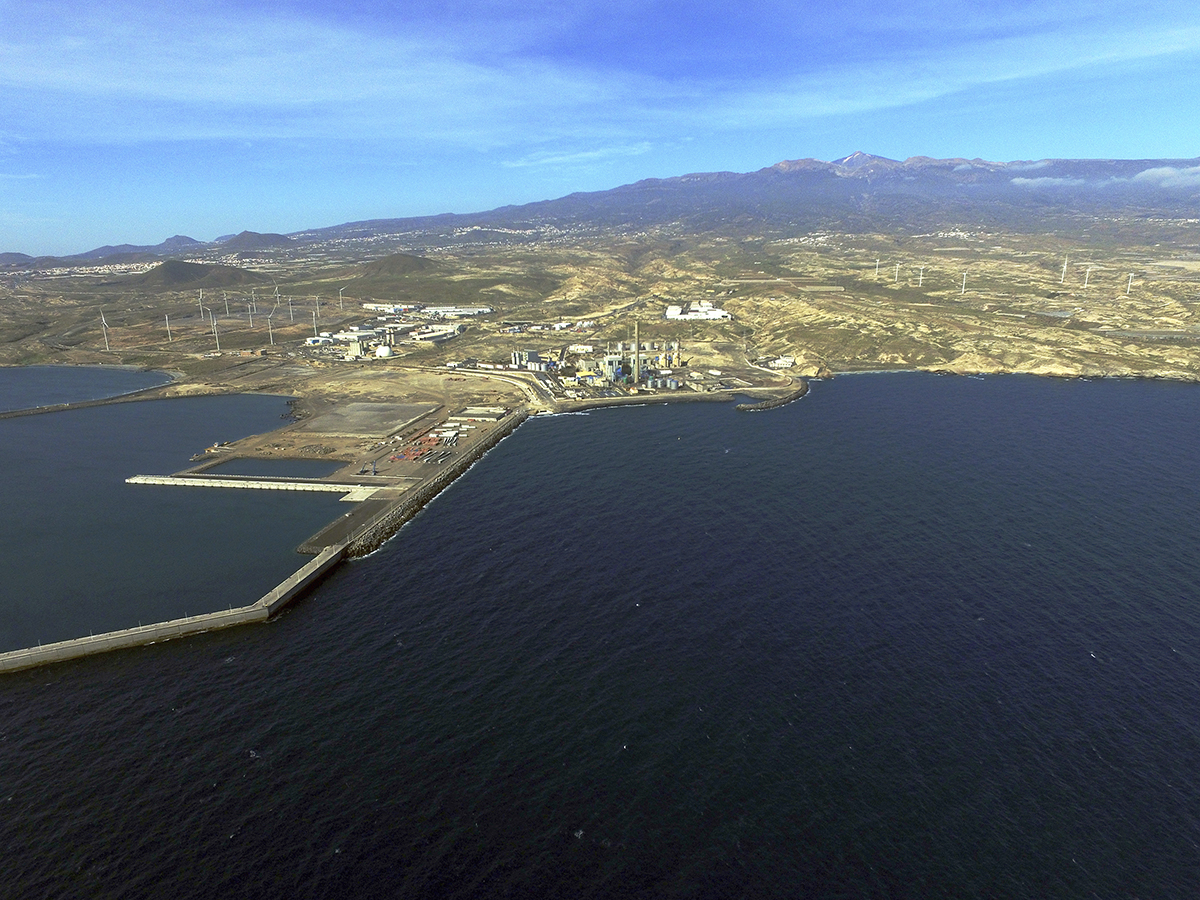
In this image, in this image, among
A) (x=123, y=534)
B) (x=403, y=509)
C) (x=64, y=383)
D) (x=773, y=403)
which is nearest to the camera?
(x=123, y=534)

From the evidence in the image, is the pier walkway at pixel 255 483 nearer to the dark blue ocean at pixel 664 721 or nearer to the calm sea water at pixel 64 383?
the dark blue ocean at pixel 664 721

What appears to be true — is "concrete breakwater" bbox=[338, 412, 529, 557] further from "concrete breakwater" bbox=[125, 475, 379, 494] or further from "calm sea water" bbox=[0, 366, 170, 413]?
"calm sea water" bbox=[0, 366, 170, 413]

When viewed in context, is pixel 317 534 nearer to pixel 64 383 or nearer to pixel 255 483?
pixel 255 483

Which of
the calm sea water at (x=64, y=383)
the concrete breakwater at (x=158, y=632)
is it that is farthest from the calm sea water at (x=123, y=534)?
the calm sea water at (x=64, y=383)

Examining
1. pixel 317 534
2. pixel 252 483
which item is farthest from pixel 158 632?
pixel 252 483

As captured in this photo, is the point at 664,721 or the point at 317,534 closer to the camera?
the point at 664,721

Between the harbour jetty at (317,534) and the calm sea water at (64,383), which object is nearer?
the harbour jetty at (317,534)
